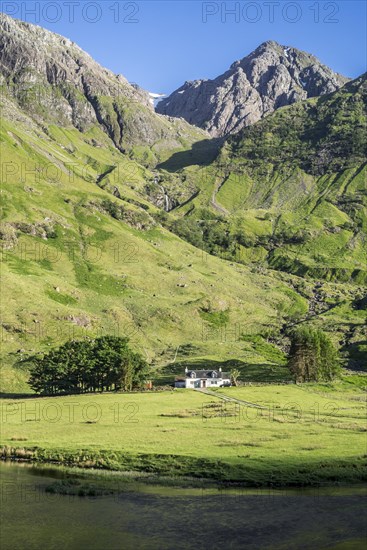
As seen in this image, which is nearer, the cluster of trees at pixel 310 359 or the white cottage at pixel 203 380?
the cluster of trees at pixel 310 359

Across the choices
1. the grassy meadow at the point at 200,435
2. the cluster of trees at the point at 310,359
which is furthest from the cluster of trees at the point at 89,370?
the cluster of trees at the point at 310,359

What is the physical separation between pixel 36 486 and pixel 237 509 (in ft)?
78.4

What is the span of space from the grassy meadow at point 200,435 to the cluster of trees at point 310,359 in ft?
82.7

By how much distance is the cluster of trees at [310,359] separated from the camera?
6481 inches

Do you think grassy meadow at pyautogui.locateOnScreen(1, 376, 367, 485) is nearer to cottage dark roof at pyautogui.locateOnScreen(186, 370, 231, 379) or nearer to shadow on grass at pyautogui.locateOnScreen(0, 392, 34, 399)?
shadow on grass at pyautogui.locateOnScreen(0, 392, 34, 399)

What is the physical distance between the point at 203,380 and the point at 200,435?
86.4 m

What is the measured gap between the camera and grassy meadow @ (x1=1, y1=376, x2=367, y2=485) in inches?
2680

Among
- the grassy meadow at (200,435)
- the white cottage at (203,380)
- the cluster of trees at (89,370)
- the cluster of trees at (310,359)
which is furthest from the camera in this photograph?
the white cottage at (203,380)

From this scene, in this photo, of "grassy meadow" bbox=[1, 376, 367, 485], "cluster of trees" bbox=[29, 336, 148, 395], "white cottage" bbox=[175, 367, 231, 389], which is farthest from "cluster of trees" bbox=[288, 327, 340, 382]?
"cluster of trees" bbox=[29, 336, 148, 395]

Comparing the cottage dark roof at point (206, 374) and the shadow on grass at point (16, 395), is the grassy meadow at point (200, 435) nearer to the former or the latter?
the shadow on grass at point (16, 395)

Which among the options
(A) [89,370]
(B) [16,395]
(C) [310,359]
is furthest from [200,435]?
(C) [310,359]

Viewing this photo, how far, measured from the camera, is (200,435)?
8688cm

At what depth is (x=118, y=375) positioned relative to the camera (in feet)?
→ 492

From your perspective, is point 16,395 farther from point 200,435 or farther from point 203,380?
point 200,435
